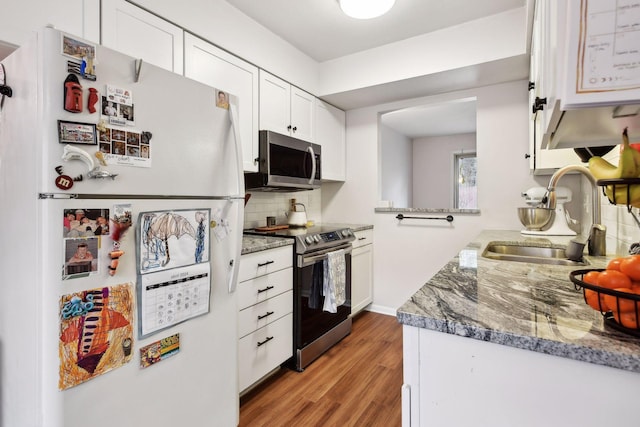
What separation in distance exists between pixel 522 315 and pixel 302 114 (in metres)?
2.49

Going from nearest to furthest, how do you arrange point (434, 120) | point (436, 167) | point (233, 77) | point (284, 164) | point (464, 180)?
point (233, 77)
point (284, 164)
point (434, 120)
point (464, 180)
point (436, 167)

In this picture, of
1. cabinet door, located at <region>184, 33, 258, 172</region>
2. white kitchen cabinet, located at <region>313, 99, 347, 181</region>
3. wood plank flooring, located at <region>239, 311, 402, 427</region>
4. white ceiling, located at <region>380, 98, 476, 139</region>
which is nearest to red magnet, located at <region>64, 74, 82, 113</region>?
cabinet door, located at <region>184, 33, 258, 172</region>

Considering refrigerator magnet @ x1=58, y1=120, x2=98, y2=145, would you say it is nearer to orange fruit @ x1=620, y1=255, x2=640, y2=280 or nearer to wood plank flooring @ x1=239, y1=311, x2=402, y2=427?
orange fruit @ x1=620, y1=255, x2=640, y2=280

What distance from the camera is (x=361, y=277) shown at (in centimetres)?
315

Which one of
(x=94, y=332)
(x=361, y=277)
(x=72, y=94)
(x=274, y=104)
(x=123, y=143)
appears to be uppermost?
(x=274, y=104)

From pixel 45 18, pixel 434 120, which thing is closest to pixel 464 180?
pixel 434 120

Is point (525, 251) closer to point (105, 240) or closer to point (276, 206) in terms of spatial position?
point (276, 206)

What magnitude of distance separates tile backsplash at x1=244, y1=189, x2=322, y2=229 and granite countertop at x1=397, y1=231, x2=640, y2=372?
195 cm

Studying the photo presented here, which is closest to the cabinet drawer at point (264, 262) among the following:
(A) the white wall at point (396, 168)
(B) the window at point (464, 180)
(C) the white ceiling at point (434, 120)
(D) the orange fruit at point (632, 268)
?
(D) the orange fruit at point (632, 268)

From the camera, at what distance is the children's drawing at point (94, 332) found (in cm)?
97

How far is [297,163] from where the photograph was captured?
103 inches

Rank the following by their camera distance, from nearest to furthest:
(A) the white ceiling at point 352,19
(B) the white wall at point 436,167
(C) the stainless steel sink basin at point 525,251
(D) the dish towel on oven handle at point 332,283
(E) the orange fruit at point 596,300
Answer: (E) the orange fruit at point 596,300 → (C) the stainless steel sink basin at point 525,251 → (A) the white ceiling at point 352,19 → (D) the dish towel on oven handle at point 332,283 → (B) the white wall at point 436,167

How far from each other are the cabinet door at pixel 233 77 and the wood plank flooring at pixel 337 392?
145cm

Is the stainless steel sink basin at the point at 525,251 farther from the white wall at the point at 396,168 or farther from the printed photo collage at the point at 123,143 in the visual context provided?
the white wall at the point at 396,168
